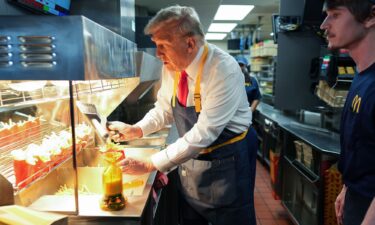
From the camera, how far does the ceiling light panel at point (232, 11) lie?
17.2ft

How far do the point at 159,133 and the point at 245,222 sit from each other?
1.33 m

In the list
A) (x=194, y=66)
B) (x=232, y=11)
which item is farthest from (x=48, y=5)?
(x=232, y=11)

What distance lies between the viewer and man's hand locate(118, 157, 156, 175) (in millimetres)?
1265

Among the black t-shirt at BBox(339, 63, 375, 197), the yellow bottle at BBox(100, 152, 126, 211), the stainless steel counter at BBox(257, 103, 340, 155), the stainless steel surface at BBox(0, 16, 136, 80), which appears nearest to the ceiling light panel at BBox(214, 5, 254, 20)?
the stainless steel counter at BBox(257, 103, 340, 155)

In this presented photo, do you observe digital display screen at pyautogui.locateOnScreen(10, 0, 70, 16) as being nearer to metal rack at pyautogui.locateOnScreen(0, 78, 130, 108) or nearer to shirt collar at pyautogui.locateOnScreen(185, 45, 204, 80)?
metal rack at pyautogui.locateOnScreen(0, 78, 130, 108)

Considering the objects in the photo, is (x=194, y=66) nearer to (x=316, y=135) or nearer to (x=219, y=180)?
(x=219, y=180)

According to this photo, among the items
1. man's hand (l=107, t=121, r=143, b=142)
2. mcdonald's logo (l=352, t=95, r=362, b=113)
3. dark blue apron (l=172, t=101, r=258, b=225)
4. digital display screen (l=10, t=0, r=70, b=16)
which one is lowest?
dark blue apron (l=172, t=101, r=258, b=225)

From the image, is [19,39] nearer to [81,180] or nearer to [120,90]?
[81,180]

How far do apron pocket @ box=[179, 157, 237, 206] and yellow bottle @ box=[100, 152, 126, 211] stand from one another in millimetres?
526

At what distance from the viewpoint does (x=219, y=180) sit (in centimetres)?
157

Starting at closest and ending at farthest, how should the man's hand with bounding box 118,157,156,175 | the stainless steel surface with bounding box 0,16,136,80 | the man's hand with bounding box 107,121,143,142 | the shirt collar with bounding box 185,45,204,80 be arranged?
the stainless steel surface with bounding box 0,16,136,80
the man's hand with bounding box 118,157,156,175
the shirt collar with bounding box 185,45,204,80
the man's hand with bounding box 107,121,143,142

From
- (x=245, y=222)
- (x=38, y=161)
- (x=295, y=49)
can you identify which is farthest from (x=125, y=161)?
(x=295, y=49)

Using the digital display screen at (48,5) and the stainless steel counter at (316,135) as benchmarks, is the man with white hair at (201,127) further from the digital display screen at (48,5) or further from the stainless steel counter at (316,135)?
the stainless steel counter at (316,135)

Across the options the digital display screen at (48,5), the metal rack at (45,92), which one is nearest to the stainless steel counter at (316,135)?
the metal rack at (45,92)
